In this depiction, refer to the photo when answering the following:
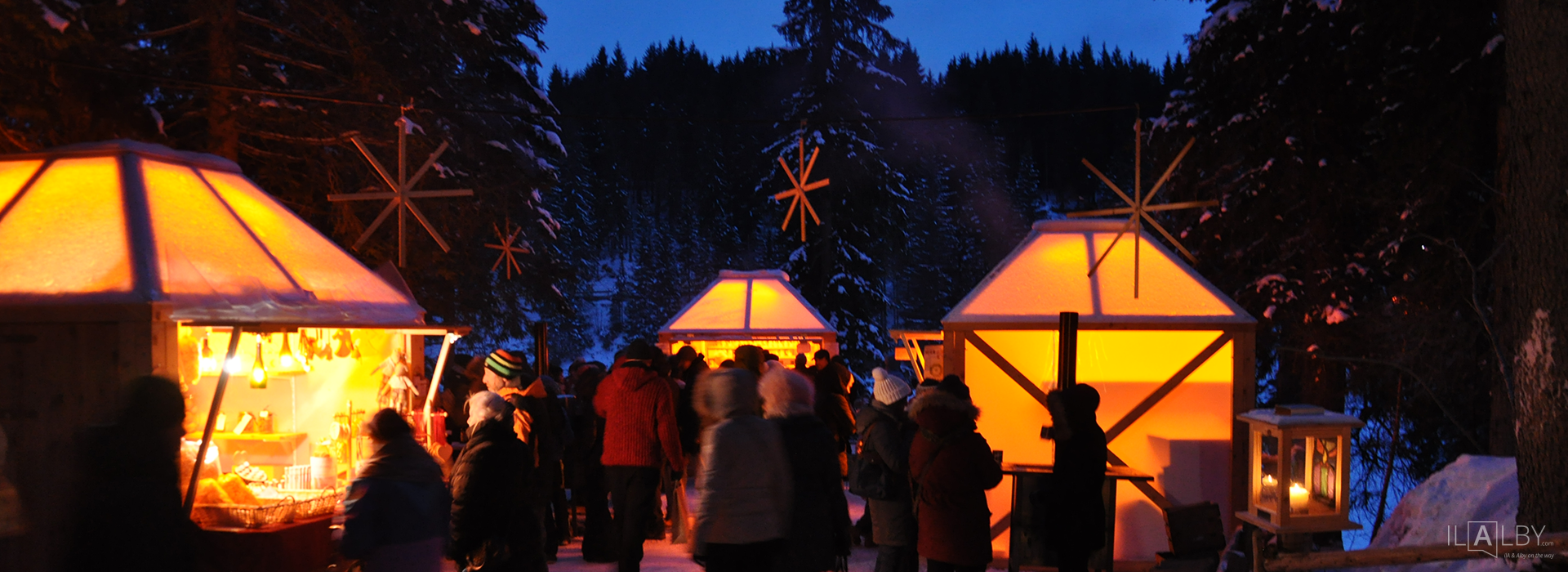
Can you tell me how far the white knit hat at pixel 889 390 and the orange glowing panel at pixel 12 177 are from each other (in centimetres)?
600

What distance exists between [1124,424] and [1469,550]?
11.4 ft

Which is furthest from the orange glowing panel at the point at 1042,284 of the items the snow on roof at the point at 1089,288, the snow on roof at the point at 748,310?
the snow on roof at the point at 748,310

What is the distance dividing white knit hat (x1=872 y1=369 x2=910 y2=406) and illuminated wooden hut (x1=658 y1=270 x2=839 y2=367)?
10576mm

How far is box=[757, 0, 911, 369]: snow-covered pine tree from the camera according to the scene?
83.2 feet

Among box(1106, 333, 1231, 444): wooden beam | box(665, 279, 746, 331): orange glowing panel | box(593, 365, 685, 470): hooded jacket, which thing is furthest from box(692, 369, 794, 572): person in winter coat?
box(665, 279, 746, 331): orange glowing panel

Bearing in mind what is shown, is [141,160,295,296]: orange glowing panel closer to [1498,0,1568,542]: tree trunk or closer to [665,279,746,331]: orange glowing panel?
[1498,0,1568,542]: tree trunk

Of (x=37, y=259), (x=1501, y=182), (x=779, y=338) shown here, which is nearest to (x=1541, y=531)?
(x=1501, y=182)

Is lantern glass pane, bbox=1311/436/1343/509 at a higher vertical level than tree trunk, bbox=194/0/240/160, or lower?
lower

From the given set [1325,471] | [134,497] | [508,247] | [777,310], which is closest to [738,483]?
[134,497]

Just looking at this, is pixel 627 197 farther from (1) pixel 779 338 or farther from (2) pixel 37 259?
(2) pixel 37 259

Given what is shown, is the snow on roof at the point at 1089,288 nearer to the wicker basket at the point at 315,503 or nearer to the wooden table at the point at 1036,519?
the wooden table at the point at 1036,519

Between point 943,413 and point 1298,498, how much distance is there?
2557 millimetres

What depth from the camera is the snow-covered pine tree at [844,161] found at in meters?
25.4

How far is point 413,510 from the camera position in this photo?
13.4 ft
